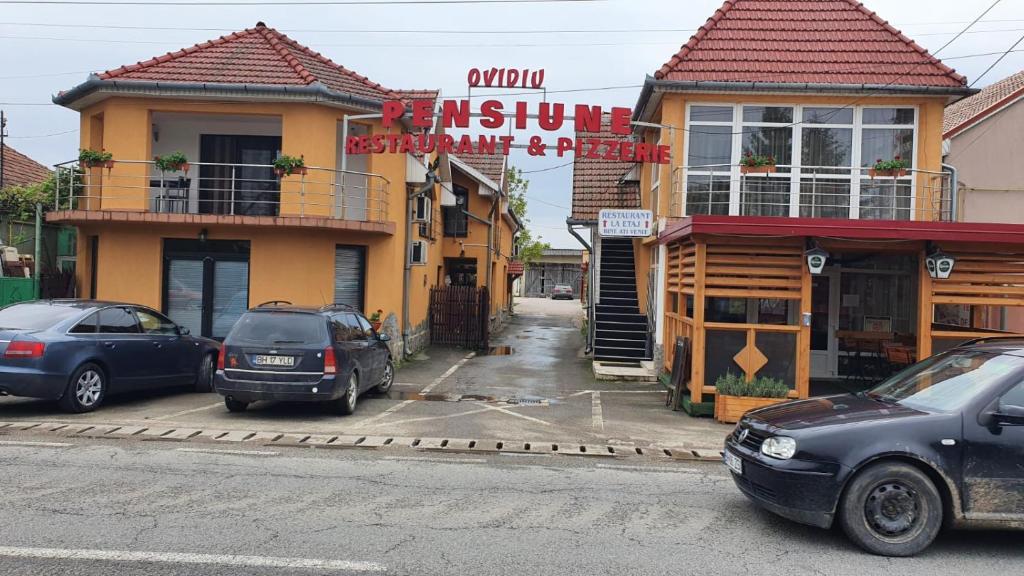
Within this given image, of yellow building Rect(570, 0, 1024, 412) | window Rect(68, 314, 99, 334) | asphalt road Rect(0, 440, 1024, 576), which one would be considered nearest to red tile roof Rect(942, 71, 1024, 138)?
yellow building Rect(570, 0, 1024, 412)

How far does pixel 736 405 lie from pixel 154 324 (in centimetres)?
897

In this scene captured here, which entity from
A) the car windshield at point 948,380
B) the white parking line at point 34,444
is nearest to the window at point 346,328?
the white parking line at point 34,444

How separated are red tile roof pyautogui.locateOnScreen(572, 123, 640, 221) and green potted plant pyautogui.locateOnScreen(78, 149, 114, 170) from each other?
11093 mm

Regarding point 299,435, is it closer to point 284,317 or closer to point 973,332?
point 284,317

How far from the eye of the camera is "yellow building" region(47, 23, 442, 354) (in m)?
15.4

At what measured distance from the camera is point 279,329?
1037 cm

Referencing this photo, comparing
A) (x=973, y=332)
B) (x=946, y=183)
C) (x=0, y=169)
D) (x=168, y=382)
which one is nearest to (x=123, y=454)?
(x=168, y=382)

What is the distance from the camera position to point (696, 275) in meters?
11.5

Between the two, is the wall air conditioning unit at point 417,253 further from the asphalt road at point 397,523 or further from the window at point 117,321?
the asphalt road at point 397,523

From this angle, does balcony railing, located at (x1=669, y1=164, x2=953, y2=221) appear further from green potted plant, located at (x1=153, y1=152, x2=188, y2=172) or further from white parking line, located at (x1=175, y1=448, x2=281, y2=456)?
green potted plant, located at (x1=153, y1=152, x2=188, y2=172)

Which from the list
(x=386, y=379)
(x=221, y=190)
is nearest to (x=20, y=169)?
(x=221, y=190)

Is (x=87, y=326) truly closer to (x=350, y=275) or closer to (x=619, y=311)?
→ (x=350, y=275)

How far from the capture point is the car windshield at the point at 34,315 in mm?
9992

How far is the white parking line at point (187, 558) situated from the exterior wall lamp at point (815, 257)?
8.35 m
